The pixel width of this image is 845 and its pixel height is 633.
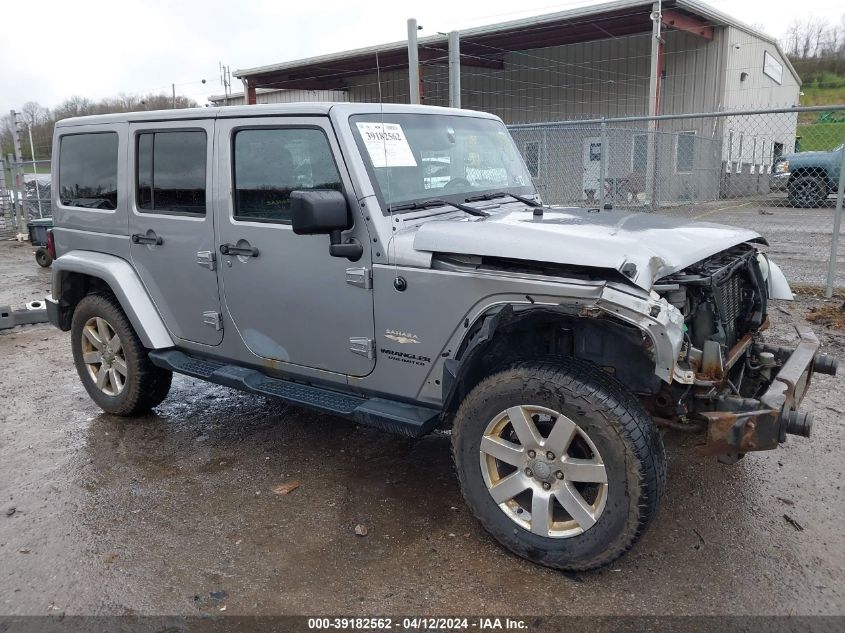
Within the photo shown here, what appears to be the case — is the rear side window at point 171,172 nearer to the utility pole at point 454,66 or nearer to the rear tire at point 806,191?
the utility pole at point 454,66

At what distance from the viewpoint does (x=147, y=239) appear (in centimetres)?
443

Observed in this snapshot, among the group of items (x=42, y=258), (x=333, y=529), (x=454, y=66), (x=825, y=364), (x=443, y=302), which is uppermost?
(x=454, y=66)

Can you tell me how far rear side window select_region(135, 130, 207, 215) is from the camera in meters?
4.14

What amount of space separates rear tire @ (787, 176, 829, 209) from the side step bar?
9486mm

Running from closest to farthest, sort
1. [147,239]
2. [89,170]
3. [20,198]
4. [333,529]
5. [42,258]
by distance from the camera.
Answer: [333,529], [147,239], [89,170], [42,258], [20,198]

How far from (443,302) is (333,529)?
129 cm

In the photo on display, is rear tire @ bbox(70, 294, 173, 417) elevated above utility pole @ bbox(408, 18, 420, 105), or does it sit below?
below

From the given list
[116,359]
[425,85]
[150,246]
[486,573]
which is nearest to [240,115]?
[150,246]

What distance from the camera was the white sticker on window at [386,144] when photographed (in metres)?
3.54

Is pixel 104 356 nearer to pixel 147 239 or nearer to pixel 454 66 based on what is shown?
pixel 147 239

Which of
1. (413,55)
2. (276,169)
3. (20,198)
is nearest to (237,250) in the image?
(276,169)

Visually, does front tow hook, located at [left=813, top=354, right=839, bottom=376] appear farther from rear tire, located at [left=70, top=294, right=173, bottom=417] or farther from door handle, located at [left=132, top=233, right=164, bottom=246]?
rear tire, located at [left=70, top=294, right=173, bottom=417]

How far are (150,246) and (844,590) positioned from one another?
13.8 ft

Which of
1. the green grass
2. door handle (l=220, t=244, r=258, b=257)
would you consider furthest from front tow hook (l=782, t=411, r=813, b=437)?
the green grass
